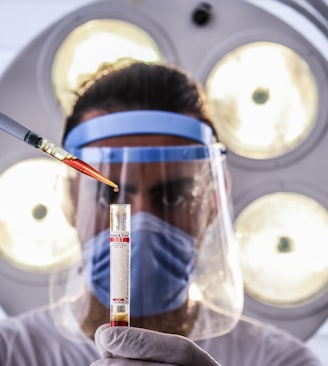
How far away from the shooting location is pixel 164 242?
1280 mm

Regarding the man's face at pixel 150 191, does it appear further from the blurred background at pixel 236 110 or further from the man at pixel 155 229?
the blurred background at pixel 236 110

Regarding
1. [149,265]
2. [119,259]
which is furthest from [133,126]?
[119,259]

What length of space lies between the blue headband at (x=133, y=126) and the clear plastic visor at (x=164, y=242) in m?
0.03

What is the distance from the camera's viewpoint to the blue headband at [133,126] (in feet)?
4.26

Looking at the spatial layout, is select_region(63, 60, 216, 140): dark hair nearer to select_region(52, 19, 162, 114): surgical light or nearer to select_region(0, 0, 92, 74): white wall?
select_region(52, 19, 162, 114): surgical light

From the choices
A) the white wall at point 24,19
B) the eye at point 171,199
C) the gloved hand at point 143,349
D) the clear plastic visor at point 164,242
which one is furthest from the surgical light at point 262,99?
the gloved hand at point 143,349

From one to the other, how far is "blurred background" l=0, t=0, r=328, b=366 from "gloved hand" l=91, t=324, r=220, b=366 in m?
0.52

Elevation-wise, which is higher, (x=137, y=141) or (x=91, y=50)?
(x=91, y=50)

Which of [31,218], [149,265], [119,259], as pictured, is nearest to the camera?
[119,259]

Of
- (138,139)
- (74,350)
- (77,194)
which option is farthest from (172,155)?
(74,350)

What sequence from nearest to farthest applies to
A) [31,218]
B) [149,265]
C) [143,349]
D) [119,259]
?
[119,259] → [143,349] → [149,265] → [31,218]

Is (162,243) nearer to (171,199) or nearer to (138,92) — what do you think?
(171,199)

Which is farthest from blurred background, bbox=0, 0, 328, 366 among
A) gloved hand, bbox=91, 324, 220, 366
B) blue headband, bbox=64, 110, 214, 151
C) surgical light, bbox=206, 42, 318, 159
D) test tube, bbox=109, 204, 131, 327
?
test tube, bbox=109, 204, 131, 327

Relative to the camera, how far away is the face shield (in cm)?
127
